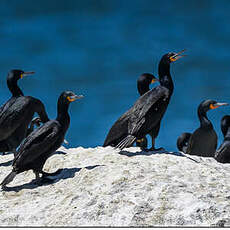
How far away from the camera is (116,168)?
258 inches

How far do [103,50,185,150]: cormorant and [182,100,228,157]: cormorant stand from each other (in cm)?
403

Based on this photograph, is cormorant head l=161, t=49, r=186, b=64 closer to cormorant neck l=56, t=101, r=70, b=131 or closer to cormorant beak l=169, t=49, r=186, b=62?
cormorant beak l=169, t=49, r=186, b=62

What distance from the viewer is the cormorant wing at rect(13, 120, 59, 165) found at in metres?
6.77

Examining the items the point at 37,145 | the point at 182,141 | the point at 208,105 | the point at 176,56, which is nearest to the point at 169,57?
the point at 176,56

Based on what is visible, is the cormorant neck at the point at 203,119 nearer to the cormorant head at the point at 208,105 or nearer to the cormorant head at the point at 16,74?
the cormorant head at the point at 208,105

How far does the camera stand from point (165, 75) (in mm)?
8602

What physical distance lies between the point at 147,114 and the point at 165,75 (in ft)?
3.83

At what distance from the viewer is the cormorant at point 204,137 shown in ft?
39.9

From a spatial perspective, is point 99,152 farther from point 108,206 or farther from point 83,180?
point 108,206

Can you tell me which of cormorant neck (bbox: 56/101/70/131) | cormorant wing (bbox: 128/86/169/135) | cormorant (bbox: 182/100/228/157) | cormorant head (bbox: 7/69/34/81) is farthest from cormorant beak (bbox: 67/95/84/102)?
cormorant (bbox: 182/100/228/157)

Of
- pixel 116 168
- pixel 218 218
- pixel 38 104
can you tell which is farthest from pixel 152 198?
pixel 38 104

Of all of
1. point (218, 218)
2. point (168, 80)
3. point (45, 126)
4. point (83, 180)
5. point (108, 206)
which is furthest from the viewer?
point (168, 80)

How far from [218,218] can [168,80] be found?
4.18 meters

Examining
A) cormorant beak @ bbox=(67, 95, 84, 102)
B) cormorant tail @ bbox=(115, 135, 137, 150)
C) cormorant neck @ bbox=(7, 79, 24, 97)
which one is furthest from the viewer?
cormorant neck @ bbox=(7, 79, 24, 97)
